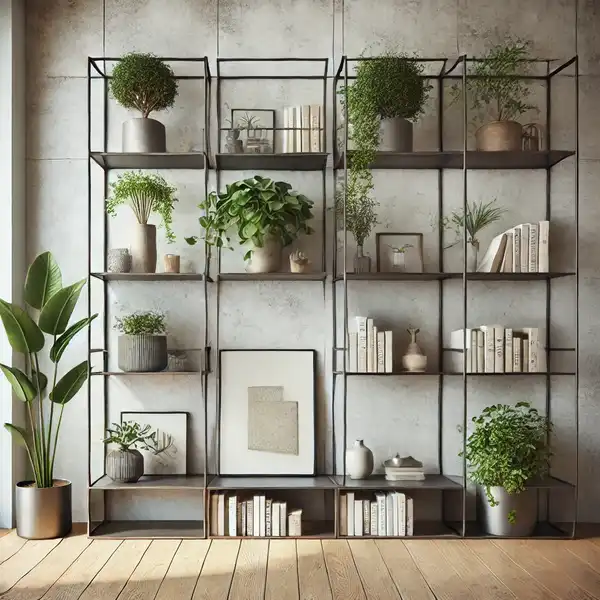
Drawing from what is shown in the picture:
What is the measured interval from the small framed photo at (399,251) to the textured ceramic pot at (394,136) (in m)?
0.51

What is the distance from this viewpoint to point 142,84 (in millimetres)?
4312

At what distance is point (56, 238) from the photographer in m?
4.64

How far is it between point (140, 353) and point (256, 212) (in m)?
0.97

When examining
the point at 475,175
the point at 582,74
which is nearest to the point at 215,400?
the point at 475,175

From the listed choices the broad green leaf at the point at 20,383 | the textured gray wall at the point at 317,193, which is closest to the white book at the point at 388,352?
the textured gray wall at the point at 317,193

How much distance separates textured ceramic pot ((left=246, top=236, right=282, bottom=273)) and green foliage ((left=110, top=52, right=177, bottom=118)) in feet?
3.14

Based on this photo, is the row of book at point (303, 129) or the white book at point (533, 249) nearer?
the white book at point (533, 249)

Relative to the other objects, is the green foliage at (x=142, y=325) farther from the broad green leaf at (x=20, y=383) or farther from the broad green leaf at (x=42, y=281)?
the broad green leaf at (x=20, y=383)

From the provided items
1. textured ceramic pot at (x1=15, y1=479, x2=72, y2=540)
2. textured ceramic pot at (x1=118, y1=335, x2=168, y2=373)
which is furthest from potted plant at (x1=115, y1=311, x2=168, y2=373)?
textured ceramic pot at (x1=15, y1=479, x2=72, y2=540)

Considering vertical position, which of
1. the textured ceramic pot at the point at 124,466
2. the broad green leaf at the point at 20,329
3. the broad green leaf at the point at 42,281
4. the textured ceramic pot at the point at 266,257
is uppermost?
the textured ceramic pot at the point at 266,257

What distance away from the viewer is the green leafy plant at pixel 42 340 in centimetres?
422

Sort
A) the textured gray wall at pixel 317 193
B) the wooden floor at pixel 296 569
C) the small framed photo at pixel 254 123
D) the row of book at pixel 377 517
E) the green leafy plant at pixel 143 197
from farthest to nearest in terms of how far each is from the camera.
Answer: the textured gray wall at pixel 317 193 < the small framed photo at pixel 254 123 < the green leafy plant at pixel 143 197 < the row of book at pixel 377 517 < the wooden floor at pixel 296 569

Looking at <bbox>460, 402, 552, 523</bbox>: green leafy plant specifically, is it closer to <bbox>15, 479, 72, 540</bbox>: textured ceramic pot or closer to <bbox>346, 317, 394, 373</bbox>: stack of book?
<bbox>346, 317, 394, 373</bbox>: stack of book

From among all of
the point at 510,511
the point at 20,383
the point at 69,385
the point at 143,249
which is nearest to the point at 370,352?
the point at 510,511
